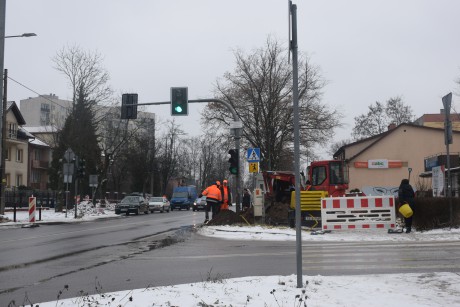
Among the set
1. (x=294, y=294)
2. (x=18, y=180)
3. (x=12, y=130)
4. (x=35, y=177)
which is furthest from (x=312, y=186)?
(x=35, y=177)

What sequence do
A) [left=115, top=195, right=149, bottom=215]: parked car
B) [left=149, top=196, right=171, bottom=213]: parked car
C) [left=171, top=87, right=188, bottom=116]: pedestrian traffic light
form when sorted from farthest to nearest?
[left=149, top=196, right=171, bottom=213]: parked car < [left=115, top=195, right=149, bottom=215]: parked car < [left=171, top=87, right=188, bottom=116]: pedestrian traffic light

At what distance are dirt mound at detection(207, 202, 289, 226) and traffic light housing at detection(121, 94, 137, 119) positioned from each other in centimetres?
561

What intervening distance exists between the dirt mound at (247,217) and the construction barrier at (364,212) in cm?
416

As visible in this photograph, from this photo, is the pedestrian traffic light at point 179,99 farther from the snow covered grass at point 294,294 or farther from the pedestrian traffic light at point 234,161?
the snow covered grass at point 294,294

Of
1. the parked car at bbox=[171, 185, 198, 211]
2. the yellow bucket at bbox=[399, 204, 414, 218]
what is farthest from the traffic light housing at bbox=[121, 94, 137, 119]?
the parked car at bbox=[171, 185, 198, 211]

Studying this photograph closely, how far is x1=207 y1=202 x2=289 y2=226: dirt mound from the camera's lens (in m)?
22.0

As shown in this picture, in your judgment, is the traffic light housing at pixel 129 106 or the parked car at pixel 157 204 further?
the parked car at pixel 157 204

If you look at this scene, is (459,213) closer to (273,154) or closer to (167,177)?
(273,154)

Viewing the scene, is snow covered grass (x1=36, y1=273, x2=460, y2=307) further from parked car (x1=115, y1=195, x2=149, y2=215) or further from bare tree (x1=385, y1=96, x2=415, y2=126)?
bare tree (x1=385, y1=96, x2=415, y2=126)

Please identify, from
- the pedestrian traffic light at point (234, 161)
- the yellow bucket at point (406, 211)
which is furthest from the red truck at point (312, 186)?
the yellow bucket at point (406, 211)

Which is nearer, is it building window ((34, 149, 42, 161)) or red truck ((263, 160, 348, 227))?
red truck ((263, 160, 348, 227))

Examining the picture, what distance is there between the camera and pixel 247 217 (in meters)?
22.5

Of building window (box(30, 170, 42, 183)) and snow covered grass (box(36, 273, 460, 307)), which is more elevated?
building window (box(30, 170, 42, 183))

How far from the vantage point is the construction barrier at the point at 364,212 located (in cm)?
1775
